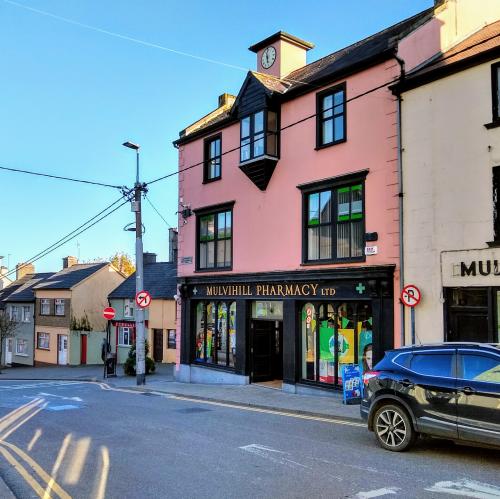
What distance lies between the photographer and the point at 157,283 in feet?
118

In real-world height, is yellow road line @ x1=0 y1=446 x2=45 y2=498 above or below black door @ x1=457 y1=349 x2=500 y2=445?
below

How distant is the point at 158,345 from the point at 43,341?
13.6 meters

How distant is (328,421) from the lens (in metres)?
11.5

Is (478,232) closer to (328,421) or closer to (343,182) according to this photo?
(343,182)

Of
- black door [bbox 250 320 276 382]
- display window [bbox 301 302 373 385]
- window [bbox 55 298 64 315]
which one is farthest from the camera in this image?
window [bbox 55 298 64 315]

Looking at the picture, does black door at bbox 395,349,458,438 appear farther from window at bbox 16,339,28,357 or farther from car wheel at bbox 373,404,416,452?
window at bbox 16,339,28,357

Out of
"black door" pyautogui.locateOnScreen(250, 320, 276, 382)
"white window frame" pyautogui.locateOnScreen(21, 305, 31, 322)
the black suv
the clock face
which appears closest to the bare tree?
"white window frame" pyautogui.locateOnScreen(21, 305, 31, 322)

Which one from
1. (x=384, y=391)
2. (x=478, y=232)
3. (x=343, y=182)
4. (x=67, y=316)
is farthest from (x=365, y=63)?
(x=67, y=316)

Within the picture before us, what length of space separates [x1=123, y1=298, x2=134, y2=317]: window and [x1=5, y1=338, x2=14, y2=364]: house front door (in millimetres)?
16675

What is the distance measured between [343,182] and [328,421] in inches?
259

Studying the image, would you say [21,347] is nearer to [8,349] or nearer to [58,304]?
[8,349]

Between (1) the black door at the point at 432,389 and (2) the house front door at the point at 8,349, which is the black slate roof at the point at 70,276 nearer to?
(2) the house front door at the point at 8,349

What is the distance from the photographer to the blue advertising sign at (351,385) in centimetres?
1333

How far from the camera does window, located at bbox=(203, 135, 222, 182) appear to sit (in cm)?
2008
